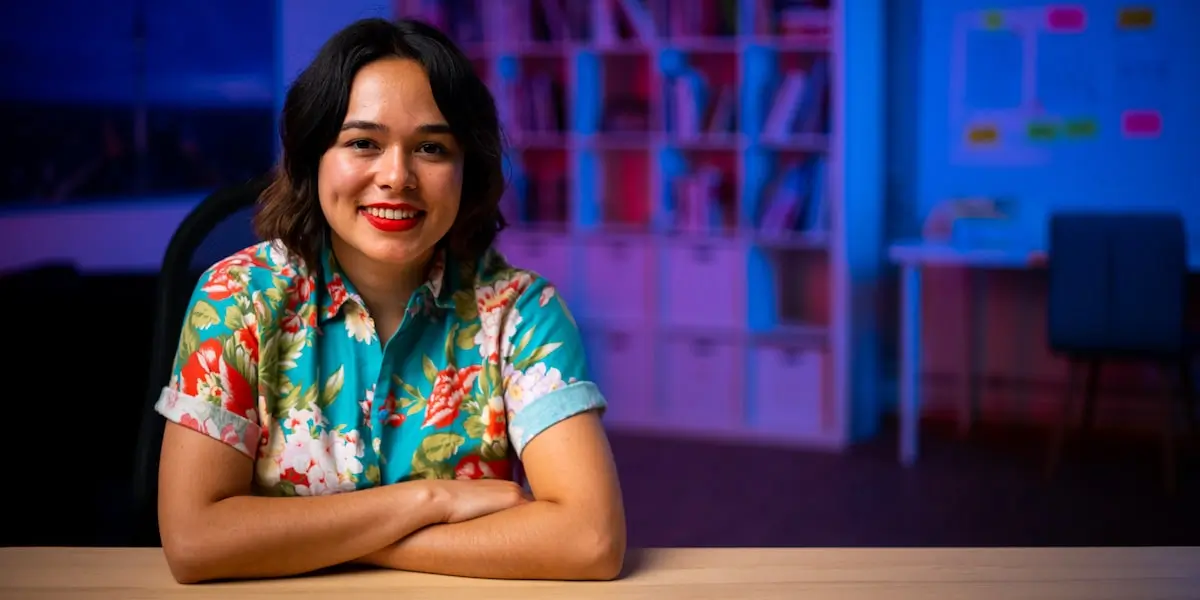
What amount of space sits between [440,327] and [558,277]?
3754 millimetres

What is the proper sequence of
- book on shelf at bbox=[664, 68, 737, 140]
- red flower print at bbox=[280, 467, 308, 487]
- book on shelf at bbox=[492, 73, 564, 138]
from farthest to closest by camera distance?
book on shelf at bbox=[492, 73, 564, 138] < book on shelf at bbox=[664, 68, 737, 140] < red flower print at bbox=[280, 467, 308, 487]

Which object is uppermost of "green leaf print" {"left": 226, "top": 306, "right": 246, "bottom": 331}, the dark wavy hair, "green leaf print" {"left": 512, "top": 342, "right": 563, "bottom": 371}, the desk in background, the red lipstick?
the dark wavy hair

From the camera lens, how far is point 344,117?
5.15 feet

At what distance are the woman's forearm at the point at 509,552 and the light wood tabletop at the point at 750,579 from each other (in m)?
0.02

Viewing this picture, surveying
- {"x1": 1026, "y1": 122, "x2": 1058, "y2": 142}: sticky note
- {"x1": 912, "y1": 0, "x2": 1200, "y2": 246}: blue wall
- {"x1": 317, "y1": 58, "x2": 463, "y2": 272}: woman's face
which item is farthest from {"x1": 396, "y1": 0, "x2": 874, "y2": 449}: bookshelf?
{"x1": 317, "y1": 58, "x2": 463, "y2": 272}: woman's face

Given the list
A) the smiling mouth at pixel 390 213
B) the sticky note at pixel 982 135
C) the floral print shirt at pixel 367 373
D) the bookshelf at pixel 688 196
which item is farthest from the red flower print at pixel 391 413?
the sticky note at pixel 982 135

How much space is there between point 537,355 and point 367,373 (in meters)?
0.20

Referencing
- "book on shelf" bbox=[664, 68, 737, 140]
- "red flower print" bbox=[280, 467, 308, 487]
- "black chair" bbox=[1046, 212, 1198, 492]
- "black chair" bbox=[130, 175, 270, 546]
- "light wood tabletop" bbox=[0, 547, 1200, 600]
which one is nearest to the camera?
"light wood tabletop" bbox=[0, 547, 1200, 600]

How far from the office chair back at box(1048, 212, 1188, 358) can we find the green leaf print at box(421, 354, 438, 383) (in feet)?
10.2

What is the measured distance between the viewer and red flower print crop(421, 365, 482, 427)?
1.63 meters

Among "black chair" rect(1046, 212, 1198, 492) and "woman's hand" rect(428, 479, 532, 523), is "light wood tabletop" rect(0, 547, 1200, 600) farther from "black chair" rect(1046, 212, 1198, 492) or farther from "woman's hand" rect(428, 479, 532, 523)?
"black chair" rect(1046, 212, 1198, 492)

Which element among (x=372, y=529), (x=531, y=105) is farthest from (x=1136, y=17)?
(x=372, y=529)

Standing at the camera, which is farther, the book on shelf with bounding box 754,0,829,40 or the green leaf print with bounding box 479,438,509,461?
the book on shelf with bounding box 754,0,829,40

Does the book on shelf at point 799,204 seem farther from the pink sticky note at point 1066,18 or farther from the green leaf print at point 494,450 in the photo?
the green leaf print at point 494,450
